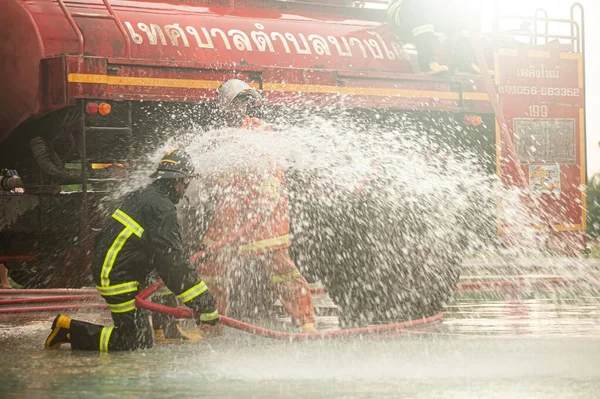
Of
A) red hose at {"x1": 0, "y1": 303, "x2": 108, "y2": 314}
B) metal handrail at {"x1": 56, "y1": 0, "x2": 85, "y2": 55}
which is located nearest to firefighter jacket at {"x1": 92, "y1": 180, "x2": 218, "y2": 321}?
metal handrail at {"x1": 56, "y1": 0, "x2": 85, "y2": 55}

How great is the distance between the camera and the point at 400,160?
754 cm

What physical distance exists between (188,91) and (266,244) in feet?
3.83

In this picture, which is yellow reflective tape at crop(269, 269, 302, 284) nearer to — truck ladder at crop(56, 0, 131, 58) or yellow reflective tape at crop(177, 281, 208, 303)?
yellow reflective tape at crop(177, 281, 208, 303)

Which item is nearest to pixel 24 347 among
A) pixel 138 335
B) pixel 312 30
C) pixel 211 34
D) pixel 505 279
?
pixel 138 335

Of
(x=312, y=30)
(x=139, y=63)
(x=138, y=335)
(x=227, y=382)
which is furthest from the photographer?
(x=312, y=30)

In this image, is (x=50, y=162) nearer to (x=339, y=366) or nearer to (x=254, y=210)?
(x=254, y=210)

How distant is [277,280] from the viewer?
684 cm

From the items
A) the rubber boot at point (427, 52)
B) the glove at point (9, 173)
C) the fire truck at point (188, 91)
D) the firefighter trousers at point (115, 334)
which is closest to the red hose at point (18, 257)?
A: the fire truck at point (188, 91)

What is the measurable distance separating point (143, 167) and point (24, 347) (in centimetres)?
137

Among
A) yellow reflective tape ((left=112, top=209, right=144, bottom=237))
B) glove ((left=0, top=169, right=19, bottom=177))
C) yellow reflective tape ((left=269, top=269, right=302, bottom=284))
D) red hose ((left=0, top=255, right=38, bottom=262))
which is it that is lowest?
yellow reflective tape ((left=269, top=269, right=302, bottom=284))

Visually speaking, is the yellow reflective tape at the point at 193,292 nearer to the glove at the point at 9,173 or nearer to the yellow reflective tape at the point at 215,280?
the yellow reflective tape at the point at 215,280

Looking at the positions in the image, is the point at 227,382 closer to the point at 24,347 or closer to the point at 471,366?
the point at 471,366

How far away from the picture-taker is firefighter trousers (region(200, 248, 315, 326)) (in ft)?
22.3

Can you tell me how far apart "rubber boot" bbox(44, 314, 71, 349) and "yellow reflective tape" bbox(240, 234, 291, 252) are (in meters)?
1.21
